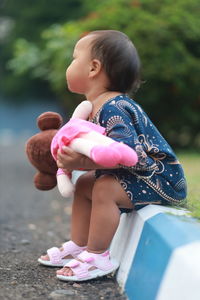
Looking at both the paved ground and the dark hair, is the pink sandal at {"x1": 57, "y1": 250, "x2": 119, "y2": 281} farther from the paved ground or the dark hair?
the dark hair

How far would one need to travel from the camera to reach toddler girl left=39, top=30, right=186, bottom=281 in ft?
10.2

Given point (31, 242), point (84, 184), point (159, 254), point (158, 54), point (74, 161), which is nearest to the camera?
point (159, 254)

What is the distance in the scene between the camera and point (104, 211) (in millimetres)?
3086

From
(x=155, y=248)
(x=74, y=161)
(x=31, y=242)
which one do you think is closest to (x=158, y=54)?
(x=31, y=242)

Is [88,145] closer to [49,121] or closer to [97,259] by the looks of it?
[97,259]

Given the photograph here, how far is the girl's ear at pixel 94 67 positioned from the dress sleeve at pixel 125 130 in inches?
8.1

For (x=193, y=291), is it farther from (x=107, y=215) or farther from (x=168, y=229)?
(x=107, y=215)

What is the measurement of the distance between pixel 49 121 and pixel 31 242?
127 cm

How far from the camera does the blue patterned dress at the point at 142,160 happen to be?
3.11 meters

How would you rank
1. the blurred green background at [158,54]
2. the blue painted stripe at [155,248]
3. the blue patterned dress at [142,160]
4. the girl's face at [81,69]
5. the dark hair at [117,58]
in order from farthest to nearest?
1. the blurred green background at [158,54]
2. the girl's face at [81,69]
3. the dark hair at [117,58]
4. the blue patterned dress at [142,160]
5. the blue painted stripe at [155,248]

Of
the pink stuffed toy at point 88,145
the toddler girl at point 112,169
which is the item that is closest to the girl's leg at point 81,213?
the toddler girl at point 112,169

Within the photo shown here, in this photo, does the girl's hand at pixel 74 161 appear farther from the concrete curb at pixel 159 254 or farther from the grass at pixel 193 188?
the grass at pixel 193 188

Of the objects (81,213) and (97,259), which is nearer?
(97,259)

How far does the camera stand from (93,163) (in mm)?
3037
